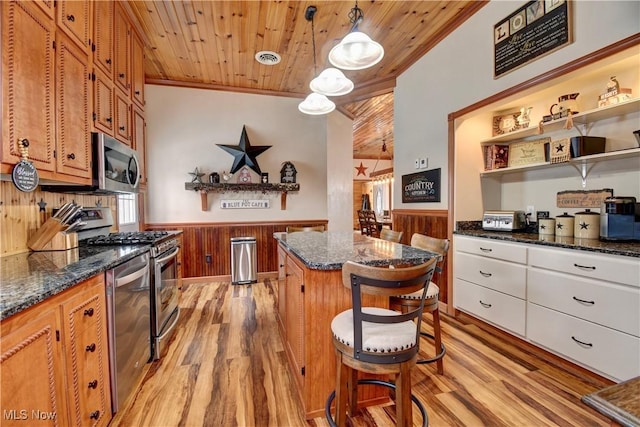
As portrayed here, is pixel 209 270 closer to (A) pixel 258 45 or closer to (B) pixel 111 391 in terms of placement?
(B) pixel 111 391

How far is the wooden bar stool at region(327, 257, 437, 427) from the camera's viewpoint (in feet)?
3.71

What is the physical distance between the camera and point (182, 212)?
4266 millimetres

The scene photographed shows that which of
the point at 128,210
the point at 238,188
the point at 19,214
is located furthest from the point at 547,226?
the point at 128,210

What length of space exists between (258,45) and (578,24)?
2.85 m

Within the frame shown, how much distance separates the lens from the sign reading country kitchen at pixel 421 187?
3.18m

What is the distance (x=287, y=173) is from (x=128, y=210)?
2.25 meters

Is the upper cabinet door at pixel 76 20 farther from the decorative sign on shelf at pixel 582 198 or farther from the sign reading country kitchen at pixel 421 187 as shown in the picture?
the decorative sign on shelf at pixel 582 198

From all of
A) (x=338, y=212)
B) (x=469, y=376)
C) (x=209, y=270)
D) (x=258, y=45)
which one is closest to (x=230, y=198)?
(x=209, y=270)

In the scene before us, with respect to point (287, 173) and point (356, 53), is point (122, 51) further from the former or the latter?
point (287, 173)

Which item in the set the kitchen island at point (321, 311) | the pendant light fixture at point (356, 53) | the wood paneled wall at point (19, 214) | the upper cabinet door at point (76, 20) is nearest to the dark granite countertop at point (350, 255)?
the kitchen island at point (321, 311)

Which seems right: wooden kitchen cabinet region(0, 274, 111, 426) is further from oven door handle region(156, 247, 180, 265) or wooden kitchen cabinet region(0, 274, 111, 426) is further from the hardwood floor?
oven door handle region(156, 247, 180, 265)

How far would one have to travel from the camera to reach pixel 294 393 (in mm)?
1800

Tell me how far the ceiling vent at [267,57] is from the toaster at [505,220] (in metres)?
3.03

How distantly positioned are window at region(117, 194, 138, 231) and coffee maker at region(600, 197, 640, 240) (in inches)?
181
